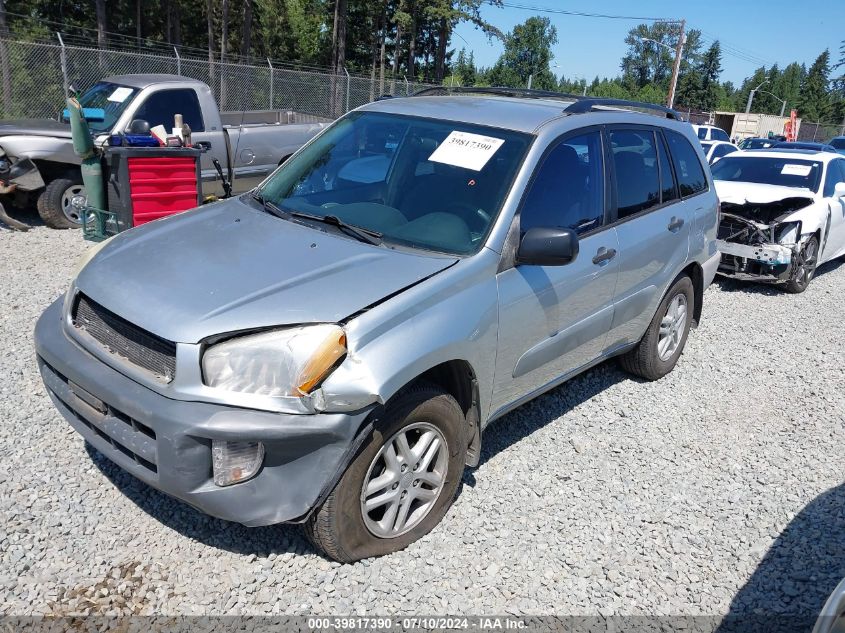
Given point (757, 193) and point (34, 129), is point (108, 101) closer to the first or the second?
point (34, 129)

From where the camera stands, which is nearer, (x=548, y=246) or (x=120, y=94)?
(x=548, y=246)

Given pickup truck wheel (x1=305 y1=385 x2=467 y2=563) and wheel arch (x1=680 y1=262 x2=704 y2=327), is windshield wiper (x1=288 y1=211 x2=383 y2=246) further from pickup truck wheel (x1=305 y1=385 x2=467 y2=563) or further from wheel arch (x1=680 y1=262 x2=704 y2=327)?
wheel arch (x1=680 y1=262 x2=704 y2=327)

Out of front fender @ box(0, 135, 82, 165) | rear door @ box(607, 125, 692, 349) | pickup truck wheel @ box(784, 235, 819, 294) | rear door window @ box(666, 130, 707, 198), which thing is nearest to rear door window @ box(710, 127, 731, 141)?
pickup truck wheel @ box(784, 235, 819, 294)

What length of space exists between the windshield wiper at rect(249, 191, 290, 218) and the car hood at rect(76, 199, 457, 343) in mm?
158

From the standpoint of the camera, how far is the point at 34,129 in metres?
8.17

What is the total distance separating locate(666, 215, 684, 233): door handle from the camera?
4605 mm

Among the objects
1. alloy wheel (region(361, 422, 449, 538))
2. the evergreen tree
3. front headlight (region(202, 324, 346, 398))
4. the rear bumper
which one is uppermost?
the evergreen tree

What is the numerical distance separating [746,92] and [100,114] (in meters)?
127

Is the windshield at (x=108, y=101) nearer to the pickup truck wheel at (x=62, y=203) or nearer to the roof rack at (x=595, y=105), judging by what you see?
the pickup truck wheel at (x=62, y=203)

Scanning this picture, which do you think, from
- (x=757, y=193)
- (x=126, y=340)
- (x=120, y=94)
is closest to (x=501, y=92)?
(x=126, y=340)

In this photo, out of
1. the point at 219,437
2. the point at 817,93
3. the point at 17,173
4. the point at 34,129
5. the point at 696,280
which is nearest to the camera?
the point at 219,437

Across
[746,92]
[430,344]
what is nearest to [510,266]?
[430,344]

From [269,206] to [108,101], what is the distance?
6067 mm

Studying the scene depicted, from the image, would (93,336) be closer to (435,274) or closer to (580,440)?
(435,274)
